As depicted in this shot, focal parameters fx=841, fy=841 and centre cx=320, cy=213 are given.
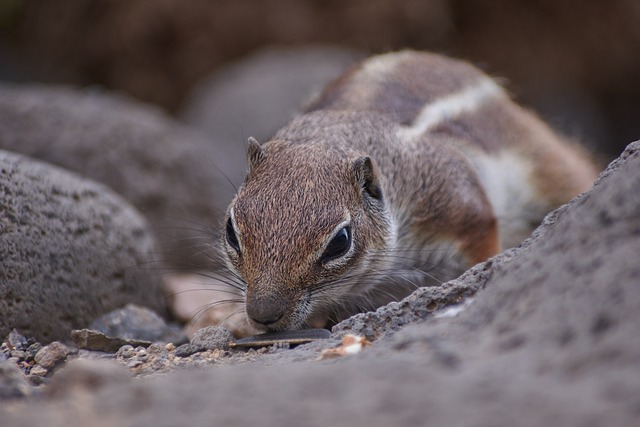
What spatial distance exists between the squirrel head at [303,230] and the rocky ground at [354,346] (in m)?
0.42

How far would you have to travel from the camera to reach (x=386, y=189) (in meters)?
6.20

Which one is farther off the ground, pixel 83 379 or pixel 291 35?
pixel 291 35

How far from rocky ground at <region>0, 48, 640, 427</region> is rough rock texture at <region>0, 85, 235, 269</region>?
2929mm

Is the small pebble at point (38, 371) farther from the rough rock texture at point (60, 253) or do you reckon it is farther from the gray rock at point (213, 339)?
the gray rock at point (213, 339)

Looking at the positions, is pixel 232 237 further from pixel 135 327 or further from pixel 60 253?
pixel 60 253

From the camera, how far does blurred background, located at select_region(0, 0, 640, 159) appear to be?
16.6m

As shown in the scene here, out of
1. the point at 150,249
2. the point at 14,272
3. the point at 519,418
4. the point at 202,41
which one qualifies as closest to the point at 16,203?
the point at 14,272

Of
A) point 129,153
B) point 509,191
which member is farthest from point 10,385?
point 129,153

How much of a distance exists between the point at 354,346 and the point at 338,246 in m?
1.26

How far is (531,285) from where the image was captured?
3545mm

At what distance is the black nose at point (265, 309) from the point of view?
4.90 metres

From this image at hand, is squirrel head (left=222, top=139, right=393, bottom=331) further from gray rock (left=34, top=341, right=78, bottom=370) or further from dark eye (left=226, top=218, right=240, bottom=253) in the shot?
gray rock (left=34, top=341, right=78, bottom=370)

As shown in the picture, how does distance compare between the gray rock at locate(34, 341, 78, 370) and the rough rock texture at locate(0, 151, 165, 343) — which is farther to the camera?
the rough rock texture at locate(0, 151, 165, 343)

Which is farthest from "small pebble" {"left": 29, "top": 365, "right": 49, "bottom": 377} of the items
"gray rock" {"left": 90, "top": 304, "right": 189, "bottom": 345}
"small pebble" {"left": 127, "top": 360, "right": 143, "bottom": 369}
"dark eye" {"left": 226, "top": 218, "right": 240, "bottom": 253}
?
"dark eye" {"left": 226, "top": 218, "right": 240, "bottom": 253}
